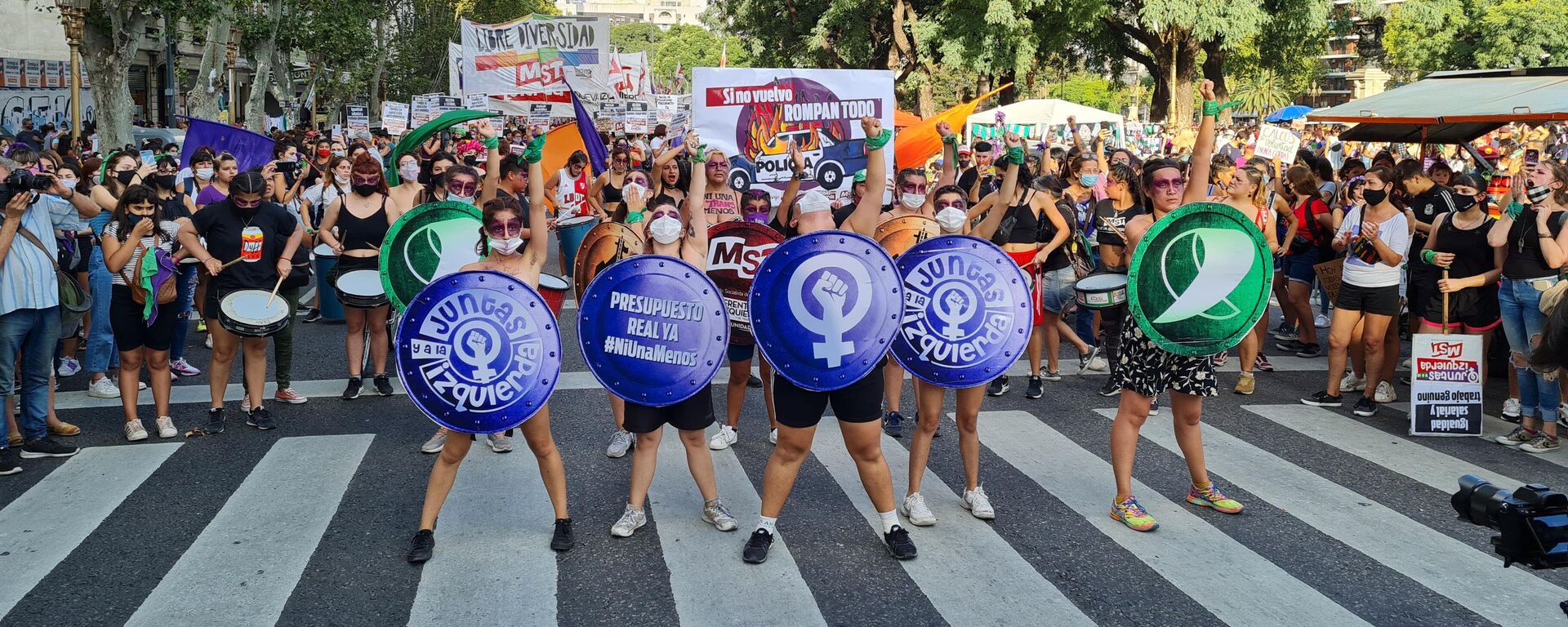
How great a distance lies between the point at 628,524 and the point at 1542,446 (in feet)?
19.2

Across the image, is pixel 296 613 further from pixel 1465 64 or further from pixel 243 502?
pixel 1465 64

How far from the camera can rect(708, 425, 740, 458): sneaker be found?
7.57 metres

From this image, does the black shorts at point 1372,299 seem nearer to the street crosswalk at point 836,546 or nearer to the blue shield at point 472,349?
the street crosswalk at point 836,546

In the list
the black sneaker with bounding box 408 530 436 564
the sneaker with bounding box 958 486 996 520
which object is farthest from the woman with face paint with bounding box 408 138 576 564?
the sneaker with bounding box 958 486 996 520

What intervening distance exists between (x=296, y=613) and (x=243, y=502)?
5.62 ft

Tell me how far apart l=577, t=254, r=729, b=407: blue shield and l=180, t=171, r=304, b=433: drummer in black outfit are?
357 centimetres

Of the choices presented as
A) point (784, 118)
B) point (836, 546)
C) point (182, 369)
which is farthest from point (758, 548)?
point (182, 369)

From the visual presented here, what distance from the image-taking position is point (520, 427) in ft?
18.2

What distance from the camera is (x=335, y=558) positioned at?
18.2ft

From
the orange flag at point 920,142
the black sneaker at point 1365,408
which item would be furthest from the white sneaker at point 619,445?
the orange flag at point 920,142

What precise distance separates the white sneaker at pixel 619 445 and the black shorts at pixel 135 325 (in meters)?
2.90

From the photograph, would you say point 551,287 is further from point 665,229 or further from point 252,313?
point 252,313

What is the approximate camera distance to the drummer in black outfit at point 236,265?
25.7 ft

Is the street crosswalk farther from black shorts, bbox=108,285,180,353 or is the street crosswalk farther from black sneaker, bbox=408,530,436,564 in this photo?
black shorts, bbox=108,285,180,353
